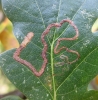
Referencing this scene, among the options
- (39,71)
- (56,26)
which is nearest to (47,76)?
(39,71)

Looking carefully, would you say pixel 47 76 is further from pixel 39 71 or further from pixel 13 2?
pixel 13 2

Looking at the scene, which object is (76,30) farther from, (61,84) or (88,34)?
(61,84)

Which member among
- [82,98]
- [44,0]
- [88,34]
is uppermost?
[44,0]

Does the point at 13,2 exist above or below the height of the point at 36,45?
above

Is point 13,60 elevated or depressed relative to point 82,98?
elevated

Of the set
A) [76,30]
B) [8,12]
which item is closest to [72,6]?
[76,30]
